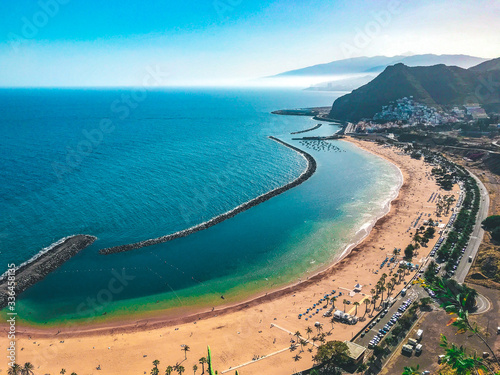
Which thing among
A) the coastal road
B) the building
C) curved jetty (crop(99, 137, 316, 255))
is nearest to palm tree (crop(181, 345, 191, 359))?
the building

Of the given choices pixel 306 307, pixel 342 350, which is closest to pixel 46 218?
pixel 306 307

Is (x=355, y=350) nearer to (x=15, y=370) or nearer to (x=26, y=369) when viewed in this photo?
(x=26, y=369)

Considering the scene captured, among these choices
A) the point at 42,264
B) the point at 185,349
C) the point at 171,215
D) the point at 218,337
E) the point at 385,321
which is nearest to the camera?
the point at 185,349

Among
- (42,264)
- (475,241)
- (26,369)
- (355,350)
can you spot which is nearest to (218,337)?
(355,350)

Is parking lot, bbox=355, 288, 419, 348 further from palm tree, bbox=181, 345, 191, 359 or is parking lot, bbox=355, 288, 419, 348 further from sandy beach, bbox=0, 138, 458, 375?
palm tree, bbox=181, 345, 191, 359

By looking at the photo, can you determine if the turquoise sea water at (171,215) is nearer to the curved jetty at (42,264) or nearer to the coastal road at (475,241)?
the curved jetty at (42,264)

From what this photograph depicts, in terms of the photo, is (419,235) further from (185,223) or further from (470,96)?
(470,96)

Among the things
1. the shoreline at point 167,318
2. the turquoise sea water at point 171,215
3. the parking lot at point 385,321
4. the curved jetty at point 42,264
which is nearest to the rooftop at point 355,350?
the parking lot at point 385,321
